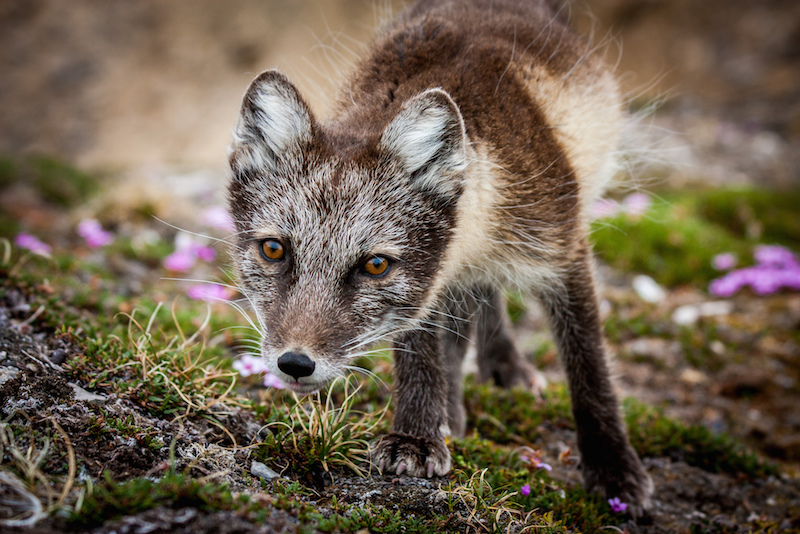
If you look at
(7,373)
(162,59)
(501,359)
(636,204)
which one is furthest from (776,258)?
(162,59)

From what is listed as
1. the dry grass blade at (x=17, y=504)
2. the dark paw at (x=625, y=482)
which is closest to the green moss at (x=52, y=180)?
the dry grass blade at (x=17, y=504)

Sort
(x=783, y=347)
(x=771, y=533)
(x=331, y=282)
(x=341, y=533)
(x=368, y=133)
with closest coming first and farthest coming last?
(x=341, y=533)
(x=331, y=282)
(x=368, y=133)
(x=771, y=533)
(x=783, y=347)

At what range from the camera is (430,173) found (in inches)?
120

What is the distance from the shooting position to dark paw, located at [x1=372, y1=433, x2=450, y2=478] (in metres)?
2.99

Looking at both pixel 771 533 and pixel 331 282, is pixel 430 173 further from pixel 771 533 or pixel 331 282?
pixel 771 533

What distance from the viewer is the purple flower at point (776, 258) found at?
657 cm

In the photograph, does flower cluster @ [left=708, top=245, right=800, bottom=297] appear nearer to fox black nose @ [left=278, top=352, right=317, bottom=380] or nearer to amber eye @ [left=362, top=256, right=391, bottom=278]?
amber eye @ [left=362, top=256, right=391, bottom=278]

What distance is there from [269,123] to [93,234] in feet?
13.1

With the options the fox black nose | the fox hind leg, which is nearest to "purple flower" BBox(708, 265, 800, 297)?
the fox hind leg

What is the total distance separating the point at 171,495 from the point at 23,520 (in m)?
0.45

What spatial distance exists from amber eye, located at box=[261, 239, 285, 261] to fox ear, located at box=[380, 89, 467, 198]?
69 centimetres

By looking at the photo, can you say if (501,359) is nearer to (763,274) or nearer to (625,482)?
(625,482)

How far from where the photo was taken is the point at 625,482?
3502mm

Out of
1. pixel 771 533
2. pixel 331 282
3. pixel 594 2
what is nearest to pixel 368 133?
pixel 331 282
